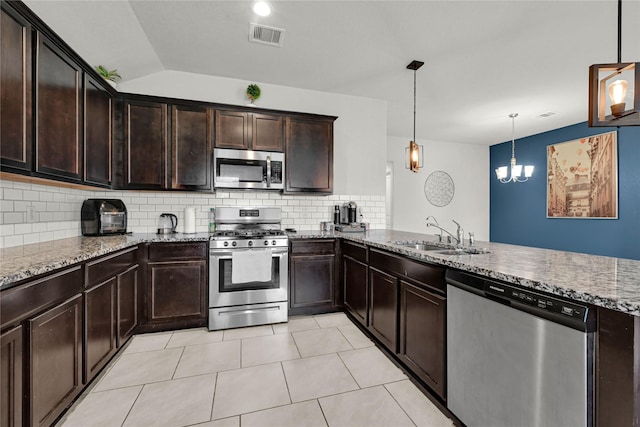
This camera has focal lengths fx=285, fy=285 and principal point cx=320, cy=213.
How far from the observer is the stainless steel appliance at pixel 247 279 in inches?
113

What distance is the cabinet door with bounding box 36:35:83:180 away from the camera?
5.95ft

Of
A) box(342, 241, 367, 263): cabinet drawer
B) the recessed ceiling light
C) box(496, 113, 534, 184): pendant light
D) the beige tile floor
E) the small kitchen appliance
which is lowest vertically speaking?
the beige tile floor

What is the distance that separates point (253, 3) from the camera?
7.52 feet

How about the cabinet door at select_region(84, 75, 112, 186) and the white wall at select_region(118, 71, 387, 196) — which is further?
the white wall at select_region(118, 71, 387, 196)

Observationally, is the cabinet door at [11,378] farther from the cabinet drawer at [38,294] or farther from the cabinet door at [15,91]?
the cabinet door at [15,91]

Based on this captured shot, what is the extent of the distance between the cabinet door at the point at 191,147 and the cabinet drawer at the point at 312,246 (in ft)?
3.85

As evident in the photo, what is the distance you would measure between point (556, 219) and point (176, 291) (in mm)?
6593

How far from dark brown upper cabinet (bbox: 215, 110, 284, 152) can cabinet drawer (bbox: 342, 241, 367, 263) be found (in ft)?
4.55

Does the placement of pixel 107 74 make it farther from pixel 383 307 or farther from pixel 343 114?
pixel 383 307

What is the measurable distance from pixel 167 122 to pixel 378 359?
3119 millimetres

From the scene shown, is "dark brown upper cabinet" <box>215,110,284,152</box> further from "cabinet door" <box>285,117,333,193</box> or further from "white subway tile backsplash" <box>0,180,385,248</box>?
"white subway tile backsplash" <box>0,180,385,248</box>

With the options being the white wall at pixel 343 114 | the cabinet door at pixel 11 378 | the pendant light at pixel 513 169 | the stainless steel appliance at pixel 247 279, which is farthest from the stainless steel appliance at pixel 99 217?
the pendant light at pixel 513 169

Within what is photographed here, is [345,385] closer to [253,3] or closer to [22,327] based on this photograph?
[22,327]

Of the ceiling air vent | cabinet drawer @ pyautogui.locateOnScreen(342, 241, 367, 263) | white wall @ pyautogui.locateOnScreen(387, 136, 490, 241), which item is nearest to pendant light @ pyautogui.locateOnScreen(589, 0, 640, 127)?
cabinet drawer @ pyautogui.locateOnScreen(342, 241, 367, 263)
